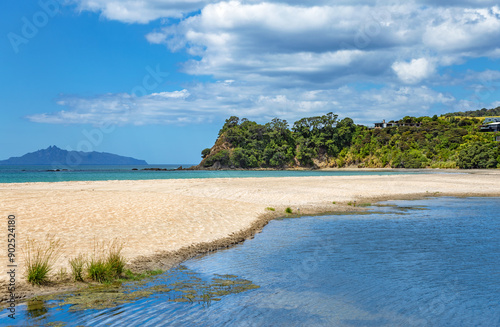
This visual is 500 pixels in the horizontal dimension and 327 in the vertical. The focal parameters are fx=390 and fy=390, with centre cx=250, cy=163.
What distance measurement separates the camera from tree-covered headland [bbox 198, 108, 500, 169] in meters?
138

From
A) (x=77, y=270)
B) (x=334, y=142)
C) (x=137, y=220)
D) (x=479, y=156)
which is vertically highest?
(x=334, y=142)

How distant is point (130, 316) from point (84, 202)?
14.9 meters

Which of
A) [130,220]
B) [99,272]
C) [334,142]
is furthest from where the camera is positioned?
[334,142]

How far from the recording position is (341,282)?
37.0 ft

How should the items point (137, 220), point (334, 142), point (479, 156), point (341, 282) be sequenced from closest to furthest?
point (341, 282)
point (137, 220)
point (479, 156)
point (334, 142)

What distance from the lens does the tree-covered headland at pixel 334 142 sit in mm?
138375

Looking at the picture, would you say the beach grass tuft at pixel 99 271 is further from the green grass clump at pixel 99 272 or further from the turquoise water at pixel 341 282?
the turquoise water at pixel 341 282

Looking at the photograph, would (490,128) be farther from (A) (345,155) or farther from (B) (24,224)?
(B) (24,224)

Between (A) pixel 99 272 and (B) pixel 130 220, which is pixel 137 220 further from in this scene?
(A) pixel 99 272

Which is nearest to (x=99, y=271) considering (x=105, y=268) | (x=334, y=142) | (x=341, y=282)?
(x=105, y=268)

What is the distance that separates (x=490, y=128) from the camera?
14112cm

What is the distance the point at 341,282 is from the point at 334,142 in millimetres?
167337

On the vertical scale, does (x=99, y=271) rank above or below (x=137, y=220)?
below

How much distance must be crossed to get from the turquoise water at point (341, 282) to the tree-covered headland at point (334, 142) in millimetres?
121072
